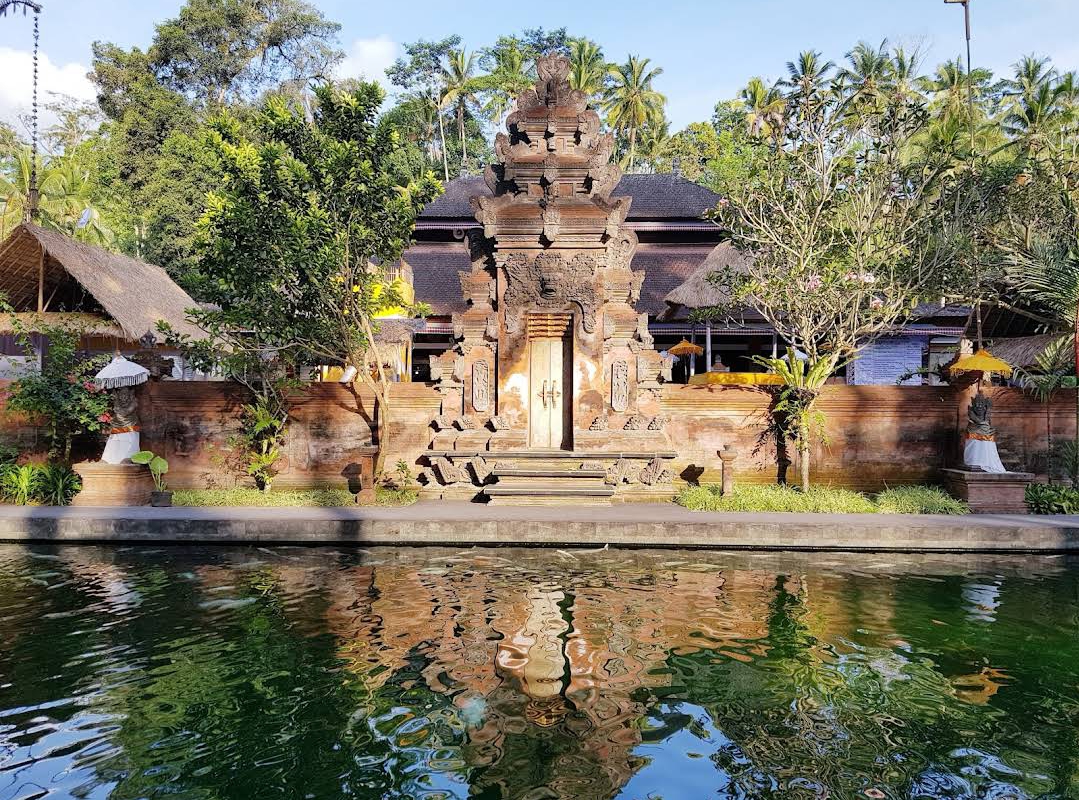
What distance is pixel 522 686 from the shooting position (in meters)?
5.46

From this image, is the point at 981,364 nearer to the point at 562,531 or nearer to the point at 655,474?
the point at 655,474

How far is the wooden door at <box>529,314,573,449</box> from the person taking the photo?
50.0 feet

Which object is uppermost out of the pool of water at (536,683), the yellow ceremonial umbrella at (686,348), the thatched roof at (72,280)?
the thatched roof at (72,280)

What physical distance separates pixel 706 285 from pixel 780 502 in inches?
412

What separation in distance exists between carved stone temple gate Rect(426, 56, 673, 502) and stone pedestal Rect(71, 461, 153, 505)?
5250 mm

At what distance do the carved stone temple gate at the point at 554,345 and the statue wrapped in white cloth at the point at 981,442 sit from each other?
5.40m

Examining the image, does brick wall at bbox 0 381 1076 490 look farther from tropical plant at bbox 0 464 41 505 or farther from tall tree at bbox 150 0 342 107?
tall tree at bbox 150 0 342 107

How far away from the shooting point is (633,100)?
156 ft

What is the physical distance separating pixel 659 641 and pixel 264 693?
10.6ft

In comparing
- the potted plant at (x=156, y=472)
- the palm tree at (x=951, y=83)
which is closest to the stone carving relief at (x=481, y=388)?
the potted plant at (x=156, y=472)

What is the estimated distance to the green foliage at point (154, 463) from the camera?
13.2m

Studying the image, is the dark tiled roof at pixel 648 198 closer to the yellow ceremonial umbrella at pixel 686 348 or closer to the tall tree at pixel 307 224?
the yellow ceremonial umbrella at pixel 686 348

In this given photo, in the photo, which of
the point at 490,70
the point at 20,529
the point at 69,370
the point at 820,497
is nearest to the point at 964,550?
the point at 820,497

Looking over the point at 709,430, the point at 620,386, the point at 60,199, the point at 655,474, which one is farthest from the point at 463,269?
the point at 60,199
